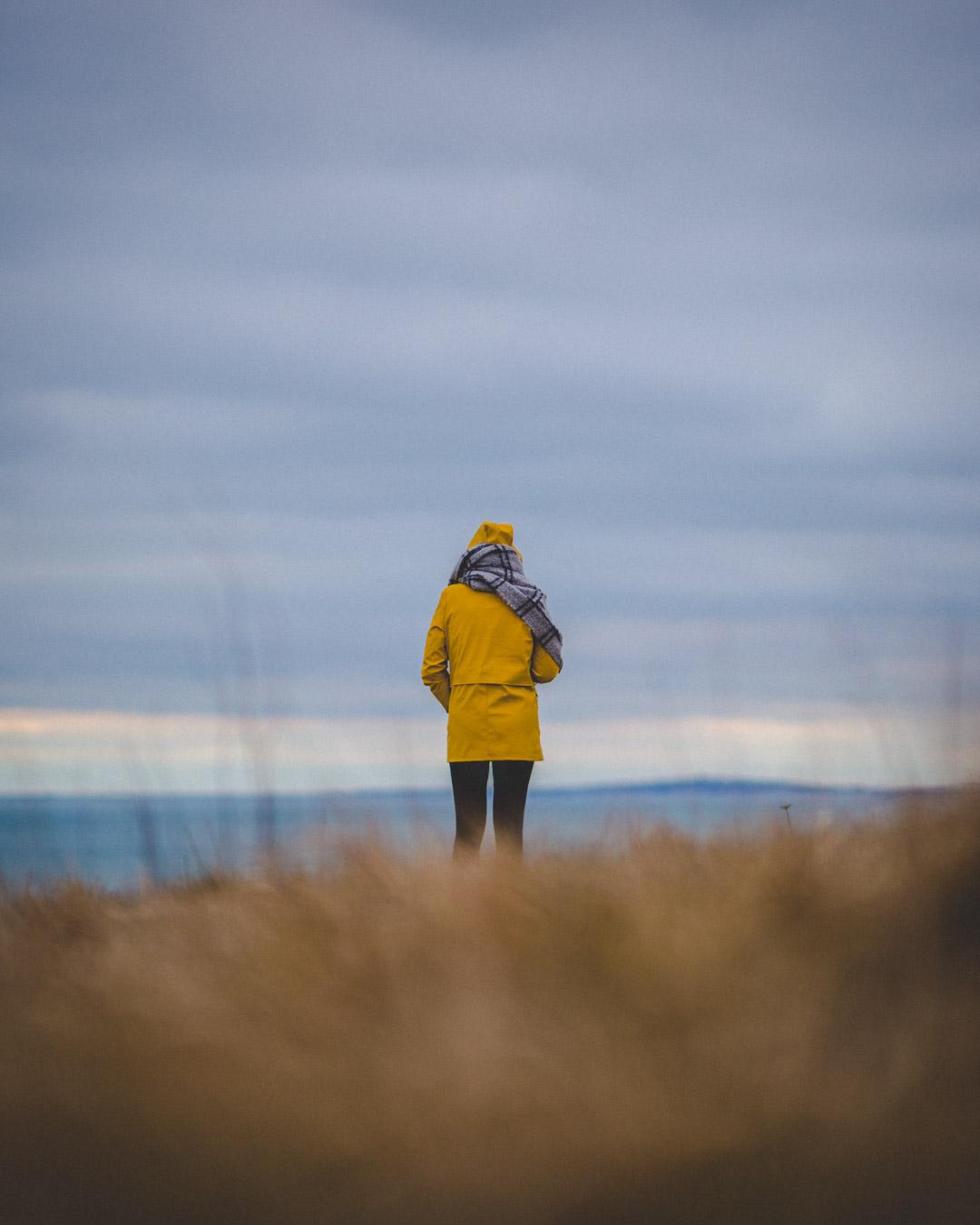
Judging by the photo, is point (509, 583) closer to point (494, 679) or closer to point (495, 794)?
point (494, 679)

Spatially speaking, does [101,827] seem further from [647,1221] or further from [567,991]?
[647,1221]

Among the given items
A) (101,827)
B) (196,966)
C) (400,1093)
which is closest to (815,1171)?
(400,1093)

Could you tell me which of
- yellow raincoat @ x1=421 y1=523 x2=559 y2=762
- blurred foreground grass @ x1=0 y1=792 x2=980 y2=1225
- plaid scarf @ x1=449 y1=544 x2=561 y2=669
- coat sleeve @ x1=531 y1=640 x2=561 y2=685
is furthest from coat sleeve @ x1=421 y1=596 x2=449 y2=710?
blurred foreground grass @ x1=0 y1=792 x2=980 y2=1225

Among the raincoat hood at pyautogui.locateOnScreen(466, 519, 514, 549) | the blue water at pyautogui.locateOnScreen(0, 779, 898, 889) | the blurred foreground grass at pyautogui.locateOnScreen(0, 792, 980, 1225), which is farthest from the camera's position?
the raincoat hood at pyautogui.locateOnScreen(466, 519, 514, 549)

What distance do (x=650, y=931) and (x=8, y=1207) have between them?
171 centimetres

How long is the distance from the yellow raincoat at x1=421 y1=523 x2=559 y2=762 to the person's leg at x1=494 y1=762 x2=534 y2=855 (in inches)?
3.2

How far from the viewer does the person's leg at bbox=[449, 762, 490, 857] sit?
568 centimetres

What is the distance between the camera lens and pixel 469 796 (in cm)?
573

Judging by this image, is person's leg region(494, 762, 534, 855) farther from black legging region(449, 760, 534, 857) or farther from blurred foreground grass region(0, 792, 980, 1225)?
blurred foreground grass region(0, 792, 980, 1225)

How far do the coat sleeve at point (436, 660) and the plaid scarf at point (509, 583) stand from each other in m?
0.23

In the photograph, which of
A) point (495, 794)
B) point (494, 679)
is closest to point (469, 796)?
point (495, 794)

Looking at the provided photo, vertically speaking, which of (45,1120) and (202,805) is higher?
(202,805)

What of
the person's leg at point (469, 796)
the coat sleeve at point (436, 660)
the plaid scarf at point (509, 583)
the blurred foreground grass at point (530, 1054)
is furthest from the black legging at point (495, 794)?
the blurred foreground grass at point (530, 1054)

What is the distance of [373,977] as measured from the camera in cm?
305
